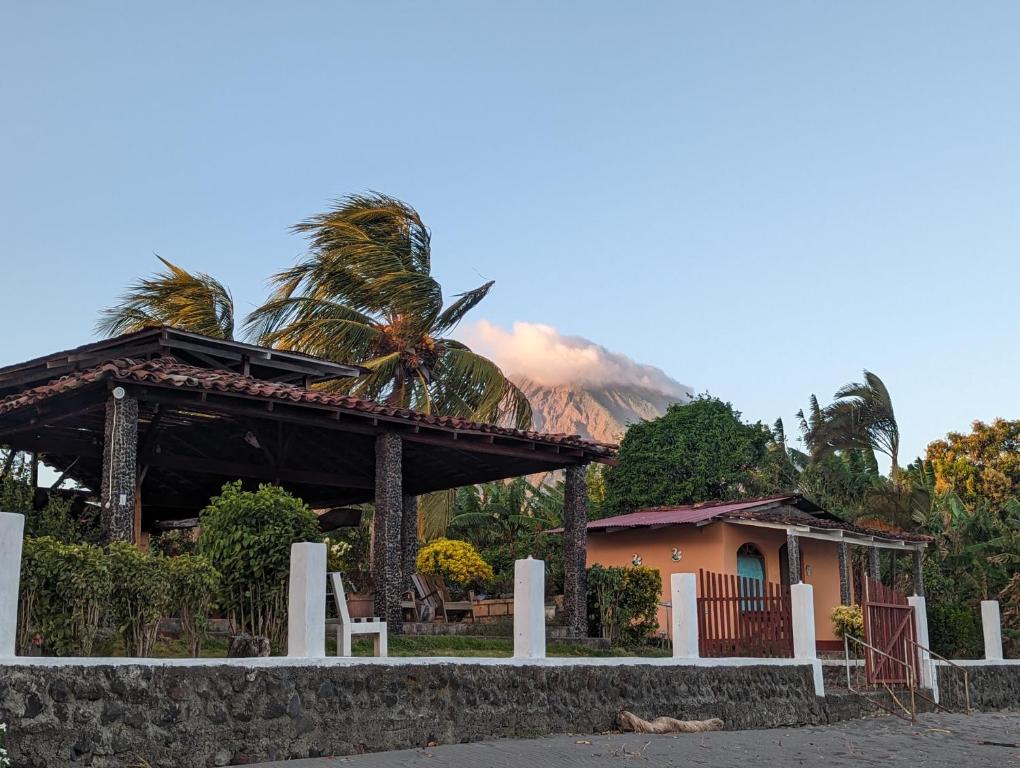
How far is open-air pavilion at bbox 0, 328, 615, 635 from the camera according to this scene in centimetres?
1220

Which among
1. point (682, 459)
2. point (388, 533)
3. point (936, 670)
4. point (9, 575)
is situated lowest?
point (936, 670)

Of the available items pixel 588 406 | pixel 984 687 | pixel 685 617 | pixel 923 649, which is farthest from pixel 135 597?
pixel 588 406

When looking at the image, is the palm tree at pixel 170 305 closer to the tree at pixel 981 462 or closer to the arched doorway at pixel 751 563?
the arched doorway at pixel 751 563

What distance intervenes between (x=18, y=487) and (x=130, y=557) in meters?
5.68

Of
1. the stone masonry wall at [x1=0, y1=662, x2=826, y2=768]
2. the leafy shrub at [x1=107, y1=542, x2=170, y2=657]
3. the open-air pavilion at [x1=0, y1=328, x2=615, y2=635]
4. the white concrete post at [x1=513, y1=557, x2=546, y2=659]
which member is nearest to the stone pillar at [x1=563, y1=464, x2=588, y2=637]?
the open-air pavilion at [x1=0, y1=328, x2=615, y2=635]

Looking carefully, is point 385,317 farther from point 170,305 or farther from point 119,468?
point 119,468

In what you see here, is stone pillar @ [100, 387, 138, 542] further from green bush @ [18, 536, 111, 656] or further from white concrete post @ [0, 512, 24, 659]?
white concrete post @ [0, 512, 24, 659]

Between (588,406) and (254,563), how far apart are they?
6107 inches

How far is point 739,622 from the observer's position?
1475 centimetres

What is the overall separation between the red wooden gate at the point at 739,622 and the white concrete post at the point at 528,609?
4.08 meters

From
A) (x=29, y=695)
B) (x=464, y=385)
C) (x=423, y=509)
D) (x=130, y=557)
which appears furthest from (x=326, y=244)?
(x=29, y=695)

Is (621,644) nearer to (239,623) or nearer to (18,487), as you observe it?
(239,623)

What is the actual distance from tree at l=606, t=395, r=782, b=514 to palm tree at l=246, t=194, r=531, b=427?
4686 millimetres

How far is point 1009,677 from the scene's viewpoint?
19.2m
